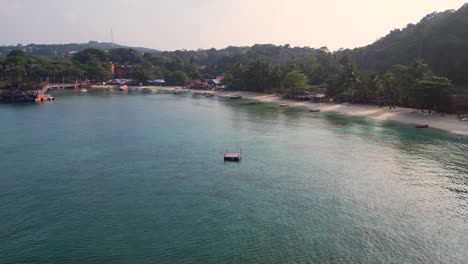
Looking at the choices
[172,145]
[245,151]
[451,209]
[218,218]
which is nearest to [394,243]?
[451,209]

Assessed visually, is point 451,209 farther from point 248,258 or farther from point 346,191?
point 248,258

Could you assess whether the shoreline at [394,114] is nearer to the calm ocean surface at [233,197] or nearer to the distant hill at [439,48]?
the calm ocean surface at [233,197]

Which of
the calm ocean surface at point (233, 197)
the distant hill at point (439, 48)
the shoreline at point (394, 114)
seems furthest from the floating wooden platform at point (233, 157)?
the distant hill at point (439, 48)

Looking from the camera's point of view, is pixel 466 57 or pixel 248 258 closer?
pixel 248 258

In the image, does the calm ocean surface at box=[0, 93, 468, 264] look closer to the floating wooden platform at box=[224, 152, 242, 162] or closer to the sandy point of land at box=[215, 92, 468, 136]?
the floating wooden platform at box=[224, 152, 242, 162]

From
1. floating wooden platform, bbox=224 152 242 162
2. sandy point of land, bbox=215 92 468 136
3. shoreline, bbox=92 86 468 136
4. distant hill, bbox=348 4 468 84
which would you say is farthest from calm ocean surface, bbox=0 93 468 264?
distant hill, bbox=348 4 468 84

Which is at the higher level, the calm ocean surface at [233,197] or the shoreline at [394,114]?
the shoreline at [394,114]

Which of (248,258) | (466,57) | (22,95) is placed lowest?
(248,258)
